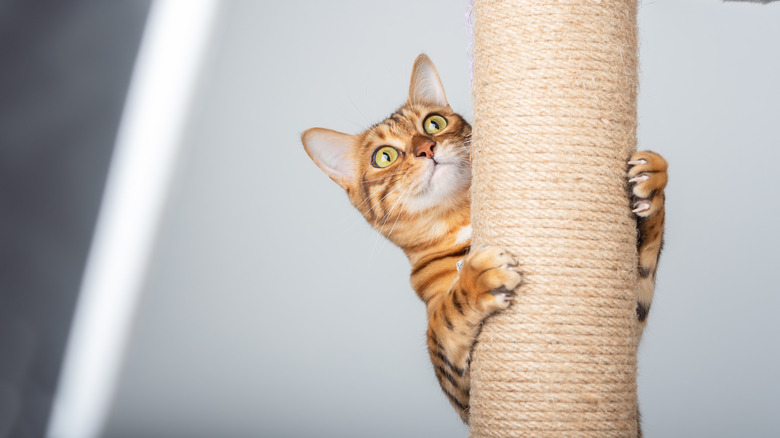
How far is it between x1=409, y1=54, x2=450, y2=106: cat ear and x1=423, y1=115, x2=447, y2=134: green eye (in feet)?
0.40

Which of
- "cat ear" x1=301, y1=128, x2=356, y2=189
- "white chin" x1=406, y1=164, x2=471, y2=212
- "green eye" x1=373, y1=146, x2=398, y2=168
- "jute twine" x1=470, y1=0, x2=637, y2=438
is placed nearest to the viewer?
→ "jute twine" x1=470, y1=0, x2=637, y2=438

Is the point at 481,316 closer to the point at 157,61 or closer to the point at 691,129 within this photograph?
the point at 691,129

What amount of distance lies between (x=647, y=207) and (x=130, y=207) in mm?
1922

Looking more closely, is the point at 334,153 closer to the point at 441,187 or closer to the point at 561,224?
the point at 441,187

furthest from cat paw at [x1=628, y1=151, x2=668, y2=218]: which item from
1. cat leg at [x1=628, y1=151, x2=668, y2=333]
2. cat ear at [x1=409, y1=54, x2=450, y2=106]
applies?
cat ear at [x1=409, y1=54, x2=450, y2=106]

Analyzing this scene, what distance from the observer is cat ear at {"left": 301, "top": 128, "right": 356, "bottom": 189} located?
5.25ft

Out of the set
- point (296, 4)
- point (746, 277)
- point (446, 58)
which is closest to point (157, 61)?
point (296, 4)

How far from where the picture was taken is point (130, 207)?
2383 millimetres

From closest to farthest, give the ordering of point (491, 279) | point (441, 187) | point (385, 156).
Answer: point (491, 279)
point (441, 187)
point (385, 156)

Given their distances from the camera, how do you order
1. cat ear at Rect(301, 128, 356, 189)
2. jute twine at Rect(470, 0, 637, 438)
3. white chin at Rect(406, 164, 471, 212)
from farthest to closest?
cat ear at Rect(301, 128, 356, 189) → white chin at Rect(406, 164, 471, 212) → jute twine at Rect(470, 0, 637, 438)

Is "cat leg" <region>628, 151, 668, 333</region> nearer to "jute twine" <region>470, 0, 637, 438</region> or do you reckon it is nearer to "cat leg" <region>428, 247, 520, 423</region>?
"jute twine" <region>470, 0, 637, 438</region>

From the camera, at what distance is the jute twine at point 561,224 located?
0.96m

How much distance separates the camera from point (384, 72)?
2.47 metres

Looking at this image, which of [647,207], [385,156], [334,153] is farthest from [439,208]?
[647,207]
